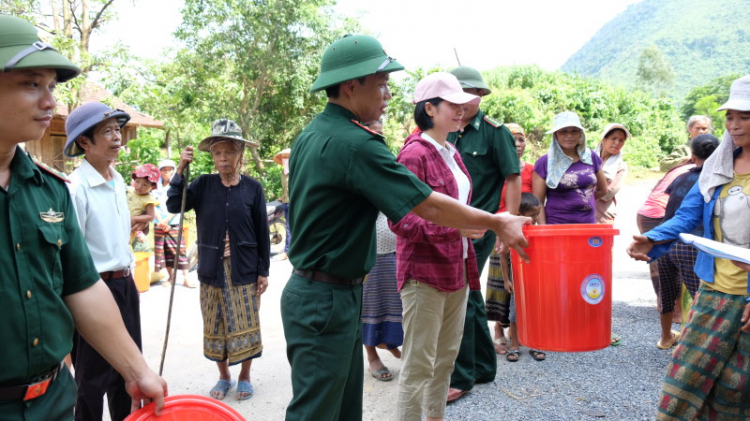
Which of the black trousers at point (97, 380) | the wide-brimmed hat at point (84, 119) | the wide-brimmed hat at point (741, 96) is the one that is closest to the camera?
the wide-brimmed hat at point (741, 96)

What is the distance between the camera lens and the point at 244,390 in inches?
162

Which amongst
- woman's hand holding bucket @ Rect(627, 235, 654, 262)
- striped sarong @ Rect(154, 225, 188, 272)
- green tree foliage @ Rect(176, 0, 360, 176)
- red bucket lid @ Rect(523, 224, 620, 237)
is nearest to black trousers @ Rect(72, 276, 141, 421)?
red bucket lid @ Rect(523, 224, 620, 237)

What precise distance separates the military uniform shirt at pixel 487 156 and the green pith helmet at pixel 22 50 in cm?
292

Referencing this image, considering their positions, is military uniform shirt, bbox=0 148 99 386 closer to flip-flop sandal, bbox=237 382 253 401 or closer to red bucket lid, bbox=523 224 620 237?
red bucket lid, bbox=523 224 620 237

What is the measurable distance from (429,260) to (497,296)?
2.14 meters

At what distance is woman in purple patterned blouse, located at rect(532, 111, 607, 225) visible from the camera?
462 centimetres

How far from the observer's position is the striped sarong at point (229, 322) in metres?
4.05

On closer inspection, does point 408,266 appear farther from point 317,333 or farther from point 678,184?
point 678,184

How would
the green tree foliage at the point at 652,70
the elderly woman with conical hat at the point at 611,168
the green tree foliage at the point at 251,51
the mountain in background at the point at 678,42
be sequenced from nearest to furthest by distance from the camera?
the elderly woman with conical hat at the point at 611,168, the green tree foliage at the point at 251,51, the green tree foliage at the point at 652,70, the mountain in background at the point at 678,42

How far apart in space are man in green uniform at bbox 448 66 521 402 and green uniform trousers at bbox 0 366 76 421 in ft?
9.13

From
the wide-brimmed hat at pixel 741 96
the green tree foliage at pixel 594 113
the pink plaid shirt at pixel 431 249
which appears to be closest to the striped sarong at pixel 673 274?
the wide-brimmed hat at pixel 741 96

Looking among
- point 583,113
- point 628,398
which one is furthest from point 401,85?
point 628,398

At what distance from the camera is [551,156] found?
15.5 feet

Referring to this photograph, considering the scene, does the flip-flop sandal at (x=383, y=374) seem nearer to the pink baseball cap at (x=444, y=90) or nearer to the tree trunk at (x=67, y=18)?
the pink baseball cap at (x=444, y=90)
